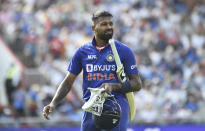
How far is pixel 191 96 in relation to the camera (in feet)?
53.2

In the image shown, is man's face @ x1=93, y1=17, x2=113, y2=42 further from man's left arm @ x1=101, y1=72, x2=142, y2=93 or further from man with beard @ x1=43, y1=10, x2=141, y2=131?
man's left arm @ x1=101, y1=72, x2=142, y2=93

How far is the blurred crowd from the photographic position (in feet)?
50.8

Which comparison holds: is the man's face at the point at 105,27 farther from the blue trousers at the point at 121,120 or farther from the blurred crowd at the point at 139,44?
the blurred crowd at the point at 139,44

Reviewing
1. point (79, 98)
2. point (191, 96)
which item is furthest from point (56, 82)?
point (191, 96)

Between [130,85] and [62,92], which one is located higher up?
[62,92]

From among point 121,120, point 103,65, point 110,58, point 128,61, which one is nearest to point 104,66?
point 103,65

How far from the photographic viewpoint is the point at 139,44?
18406mm

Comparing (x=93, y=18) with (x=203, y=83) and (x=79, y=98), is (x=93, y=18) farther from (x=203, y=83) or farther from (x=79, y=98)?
(x=203, y=83)

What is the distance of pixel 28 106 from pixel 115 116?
836cm

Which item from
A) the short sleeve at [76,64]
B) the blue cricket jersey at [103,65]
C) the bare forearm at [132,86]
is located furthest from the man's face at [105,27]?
the bare forearm at [132,86]

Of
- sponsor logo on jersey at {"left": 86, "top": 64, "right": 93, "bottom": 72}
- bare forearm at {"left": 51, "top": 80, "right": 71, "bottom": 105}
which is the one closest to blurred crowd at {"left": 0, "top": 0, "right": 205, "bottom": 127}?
bare forearm at {"left": 51, "top": 80, "right": 71, "bottom": 105}

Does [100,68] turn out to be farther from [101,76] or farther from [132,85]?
[132,85]

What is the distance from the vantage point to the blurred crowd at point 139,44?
50.8 feet

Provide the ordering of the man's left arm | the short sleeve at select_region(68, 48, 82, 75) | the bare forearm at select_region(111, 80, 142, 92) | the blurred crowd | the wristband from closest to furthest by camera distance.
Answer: the man's left arm, the bare forearm at select_region(111, 80, 142, 92), the wristband, the short sleeve at select_region(68, 48, 82, 75), the blurred crowd
